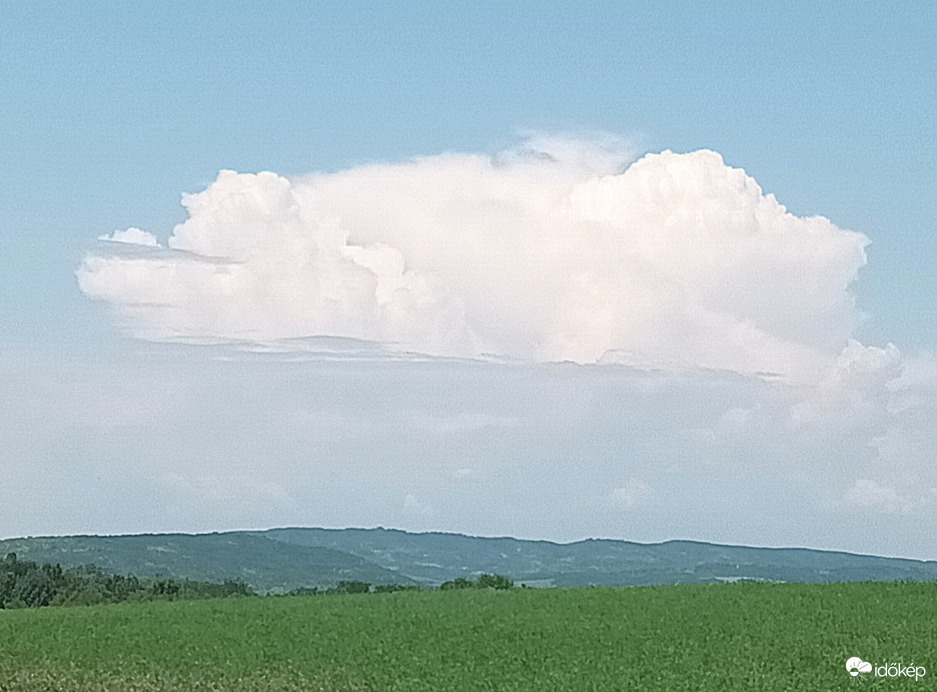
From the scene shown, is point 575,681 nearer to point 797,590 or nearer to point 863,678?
point 863,678

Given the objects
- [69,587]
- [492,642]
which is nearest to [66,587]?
[69,587]

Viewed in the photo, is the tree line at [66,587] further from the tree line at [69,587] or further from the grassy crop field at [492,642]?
the grassy crop field at [492,642]

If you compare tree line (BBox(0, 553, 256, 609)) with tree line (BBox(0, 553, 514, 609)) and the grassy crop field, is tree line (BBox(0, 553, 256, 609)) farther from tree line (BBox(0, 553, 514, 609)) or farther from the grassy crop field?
the grassy crop field

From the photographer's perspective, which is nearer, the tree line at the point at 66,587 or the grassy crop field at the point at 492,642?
the grassy crop field at the point at 492,642

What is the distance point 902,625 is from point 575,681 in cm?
1411

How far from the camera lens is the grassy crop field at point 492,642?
116ft

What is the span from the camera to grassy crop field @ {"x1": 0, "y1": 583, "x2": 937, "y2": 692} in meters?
35.5

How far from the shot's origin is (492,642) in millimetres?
42125

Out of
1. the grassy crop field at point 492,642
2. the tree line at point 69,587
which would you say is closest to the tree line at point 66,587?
the tree line at point 69,587

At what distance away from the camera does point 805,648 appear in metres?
39.7

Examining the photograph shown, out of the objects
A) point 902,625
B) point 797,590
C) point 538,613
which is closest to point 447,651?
point 538,613

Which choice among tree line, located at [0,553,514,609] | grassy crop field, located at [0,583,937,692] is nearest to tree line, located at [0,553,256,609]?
tree line, located at [0,553,514,609]

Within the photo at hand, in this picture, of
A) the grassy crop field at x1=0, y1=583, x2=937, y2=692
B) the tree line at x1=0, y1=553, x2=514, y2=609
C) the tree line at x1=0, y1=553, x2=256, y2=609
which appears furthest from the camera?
the tree line at x1=0, y1=553, x2=256, y2=609

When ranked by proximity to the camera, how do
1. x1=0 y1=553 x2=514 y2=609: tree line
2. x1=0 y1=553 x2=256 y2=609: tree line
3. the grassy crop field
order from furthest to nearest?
x1=0 y1=553 x2=256 y2=609: tree line → x1=0 y1=553 x2=514 y2=609: tree line → the grassy crop field
